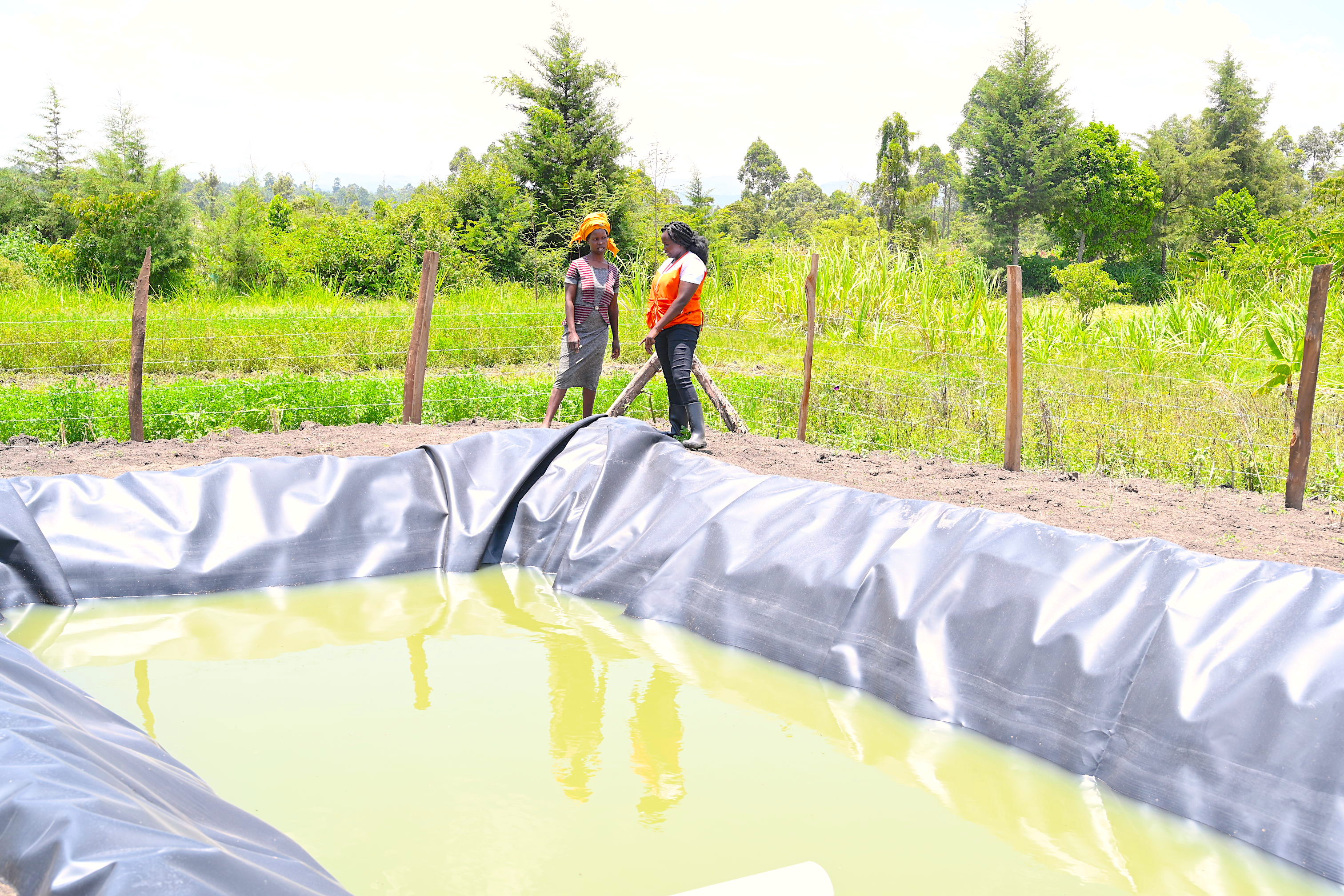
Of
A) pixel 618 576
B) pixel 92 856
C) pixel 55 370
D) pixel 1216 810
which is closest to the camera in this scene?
pixel 92 856

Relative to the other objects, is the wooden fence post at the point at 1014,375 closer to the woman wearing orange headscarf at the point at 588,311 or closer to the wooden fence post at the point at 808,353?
the wooden fence post at the point at 808,353

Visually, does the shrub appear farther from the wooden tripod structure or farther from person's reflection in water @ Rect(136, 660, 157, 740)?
person's reflection in water @ Rect(136, 660, 157, 740)

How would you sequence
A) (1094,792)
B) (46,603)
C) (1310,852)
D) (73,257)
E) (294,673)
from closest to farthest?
(1310,852), (1094,792), (294,673), (46,603), (73,257)

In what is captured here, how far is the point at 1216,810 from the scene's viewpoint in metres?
2.54

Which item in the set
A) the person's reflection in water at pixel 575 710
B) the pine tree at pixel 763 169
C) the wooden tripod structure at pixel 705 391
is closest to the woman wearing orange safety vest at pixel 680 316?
the wooden tripod structure at pixel 705 391

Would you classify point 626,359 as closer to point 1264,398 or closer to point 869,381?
point 869,381

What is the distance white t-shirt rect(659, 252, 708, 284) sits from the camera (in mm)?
5574

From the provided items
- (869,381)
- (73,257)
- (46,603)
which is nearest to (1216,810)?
(46,603)

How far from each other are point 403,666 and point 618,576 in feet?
3.25

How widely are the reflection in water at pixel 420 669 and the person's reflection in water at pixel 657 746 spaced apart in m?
0.67

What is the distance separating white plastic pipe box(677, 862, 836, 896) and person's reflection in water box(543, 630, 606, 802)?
0.71 m

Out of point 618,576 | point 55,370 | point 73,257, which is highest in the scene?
point 73,257

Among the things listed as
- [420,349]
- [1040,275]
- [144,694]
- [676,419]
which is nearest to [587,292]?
[676,419]

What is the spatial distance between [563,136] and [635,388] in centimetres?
1354
